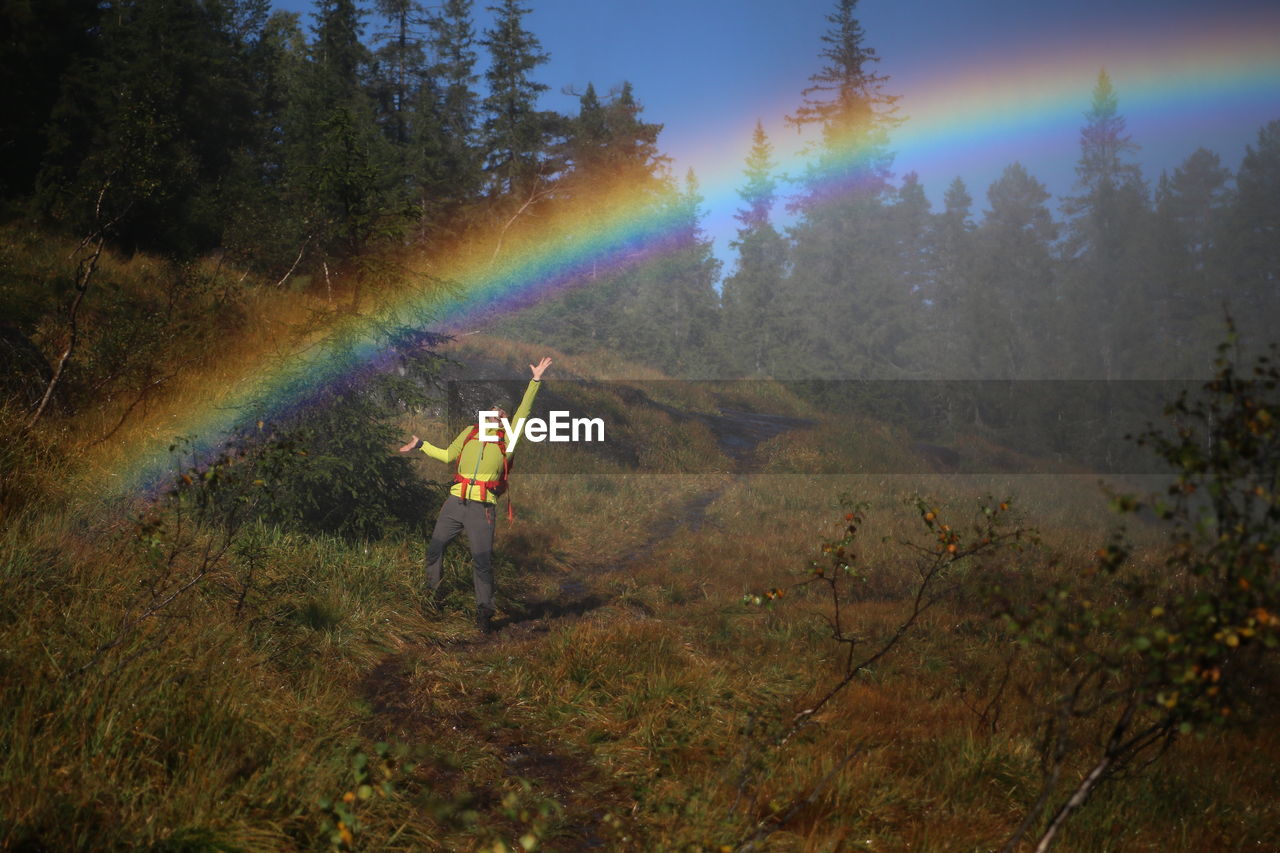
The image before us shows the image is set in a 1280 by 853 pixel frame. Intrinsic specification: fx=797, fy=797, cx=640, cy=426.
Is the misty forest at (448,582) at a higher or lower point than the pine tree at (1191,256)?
lower

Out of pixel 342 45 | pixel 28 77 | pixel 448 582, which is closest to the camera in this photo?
pixel 448 582

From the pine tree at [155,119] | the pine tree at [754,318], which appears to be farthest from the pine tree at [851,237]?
the pine tree at [155,119]

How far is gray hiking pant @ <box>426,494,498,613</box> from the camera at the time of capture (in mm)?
8062

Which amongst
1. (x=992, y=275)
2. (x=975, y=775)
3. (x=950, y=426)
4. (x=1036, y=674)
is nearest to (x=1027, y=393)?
(x=950, y=426)

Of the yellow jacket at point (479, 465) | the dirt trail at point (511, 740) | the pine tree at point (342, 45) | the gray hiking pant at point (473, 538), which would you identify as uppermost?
the pine tree at point (342, 45)

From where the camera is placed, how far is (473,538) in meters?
8.05

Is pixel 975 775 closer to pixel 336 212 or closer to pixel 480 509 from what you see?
pixel 480 509

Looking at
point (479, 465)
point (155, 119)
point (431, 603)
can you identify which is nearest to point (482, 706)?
point (431, 603)

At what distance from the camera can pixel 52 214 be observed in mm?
15391

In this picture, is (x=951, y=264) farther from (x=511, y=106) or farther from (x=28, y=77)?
(x=28, y=77)

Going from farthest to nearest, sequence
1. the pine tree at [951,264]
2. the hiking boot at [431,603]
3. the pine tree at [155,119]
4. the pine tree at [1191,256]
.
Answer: the pine tree at [951,264], the pine tree at [1191,256], the pine tree at [155,119], the hiking boot at [431,603]

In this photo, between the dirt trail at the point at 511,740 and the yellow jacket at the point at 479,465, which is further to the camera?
the yellow jacket at the point at 479,465

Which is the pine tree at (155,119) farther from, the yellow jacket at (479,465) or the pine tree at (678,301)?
the pine tree at (678,301)

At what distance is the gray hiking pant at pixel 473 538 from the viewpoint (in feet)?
26.5
